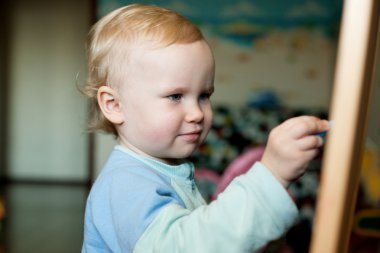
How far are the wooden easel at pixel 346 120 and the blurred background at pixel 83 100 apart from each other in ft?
8.47

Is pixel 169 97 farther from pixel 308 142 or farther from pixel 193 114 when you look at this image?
pixel 308 142

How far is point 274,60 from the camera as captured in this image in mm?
4609

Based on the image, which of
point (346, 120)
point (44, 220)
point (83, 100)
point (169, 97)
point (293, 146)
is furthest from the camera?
point (83, 100)

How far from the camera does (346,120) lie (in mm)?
353

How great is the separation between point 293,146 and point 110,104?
33cm

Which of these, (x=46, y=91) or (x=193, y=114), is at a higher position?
(x=193, y=114)

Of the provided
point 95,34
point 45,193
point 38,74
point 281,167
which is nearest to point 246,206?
point 281,167

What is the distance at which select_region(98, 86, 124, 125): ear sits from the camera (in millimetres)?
711

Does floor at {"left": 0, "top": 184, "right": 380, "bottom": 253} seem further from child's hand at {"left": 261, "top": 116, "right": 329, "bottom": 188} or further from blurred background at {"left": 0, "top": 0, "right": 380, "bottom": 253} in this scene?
child's hand at {"left": 261, "top": 116, "right": 329, "bottom": 188}

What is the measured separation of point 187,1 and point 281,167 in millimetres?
4218

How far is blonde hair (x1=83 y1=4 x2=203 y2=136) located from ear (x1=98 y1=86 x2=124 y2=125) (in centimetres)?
1

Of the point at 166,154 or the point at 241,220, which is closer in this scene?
the point at 241,220

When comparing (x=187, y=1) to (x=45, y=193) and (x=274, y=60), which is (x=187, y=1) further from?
(x=45, y=193)

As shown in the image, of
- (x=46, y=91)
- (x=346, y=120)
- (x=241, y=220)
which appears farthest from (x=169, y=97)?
(x=46, y=91)
